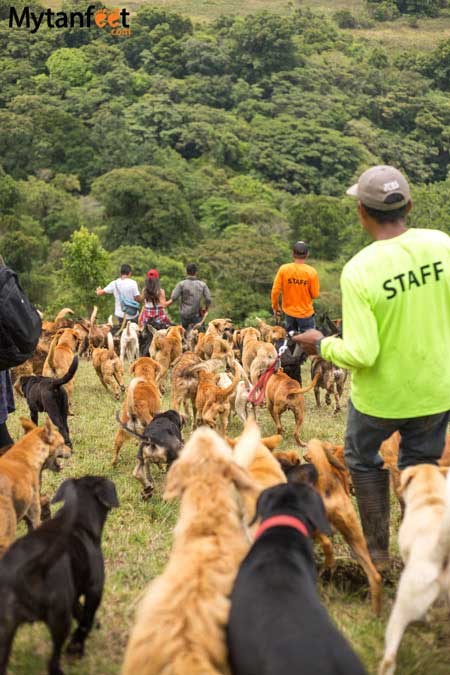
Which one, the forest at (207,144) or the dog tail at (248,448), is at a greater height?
the dog tail at (248,448)

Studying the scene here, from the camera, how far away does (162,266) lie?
43625 mm

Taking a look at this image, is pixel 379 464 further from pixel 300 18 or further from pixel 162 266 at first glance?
pixel 300 18

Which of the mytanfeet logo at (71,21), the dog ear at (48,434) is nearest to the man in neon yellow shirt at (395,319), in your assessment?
the dog ear at (48,434)

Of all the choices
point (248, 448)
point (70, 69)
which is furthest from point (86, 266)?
point (70, 69)

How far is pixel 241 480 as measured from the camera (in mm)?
3793

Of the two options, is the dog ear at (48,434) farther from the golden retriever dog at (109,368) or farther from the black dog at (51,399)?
the golden retriever dog at (109,368)

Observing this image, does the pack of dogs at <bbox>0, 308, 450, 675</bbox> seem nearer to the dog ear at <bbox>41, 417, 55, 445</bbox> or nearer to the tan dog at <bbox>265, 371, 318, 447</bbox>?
the dog ear at <bbox>41, 417, 55, 445</bbox>

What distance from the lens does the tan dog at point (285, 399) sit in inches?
377

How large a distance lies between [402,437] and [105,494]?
1.85 m

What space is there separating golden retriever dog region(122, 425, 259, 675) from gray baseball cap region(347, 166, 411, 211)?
160cm

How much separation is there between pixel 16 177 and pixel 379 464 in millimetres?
69690

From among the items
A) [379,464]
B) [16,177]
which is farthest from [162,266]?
[379,464]

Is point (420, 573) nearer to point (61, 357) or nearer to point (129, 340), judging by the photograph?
point (61, 357)

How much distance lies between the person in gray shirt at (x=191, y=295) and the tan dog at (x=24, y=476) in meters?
9.06
